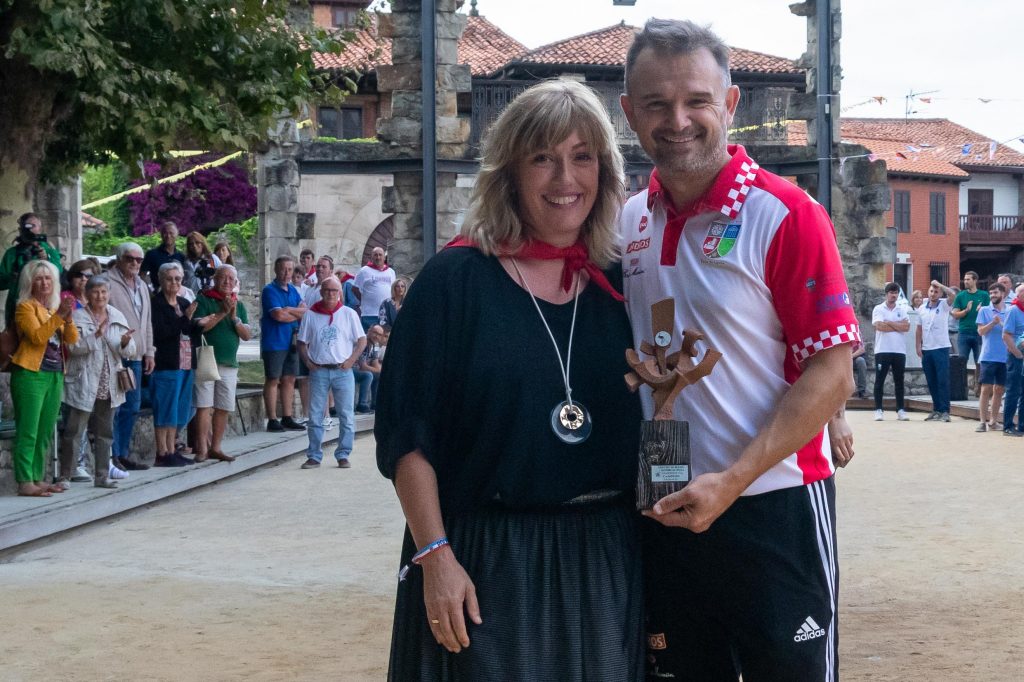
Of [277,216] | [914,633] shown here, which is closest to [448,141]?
[277,216]

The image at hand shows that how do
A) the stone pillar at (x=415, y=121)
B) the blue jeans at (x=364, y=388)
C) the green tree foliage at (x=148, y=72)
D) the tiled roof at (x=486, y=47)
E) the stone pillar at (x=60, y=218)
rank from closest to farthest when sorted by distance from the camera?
the green tree foliage at (x=148, y=72)
the blue jeans at (x=364, y=388)
the stone pillar at (x=60, y=218)
the stone pillar at (x=415, y=121)
the tiled roof at (x=486, y=47)

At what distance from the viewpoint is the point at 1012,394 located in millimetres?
16422

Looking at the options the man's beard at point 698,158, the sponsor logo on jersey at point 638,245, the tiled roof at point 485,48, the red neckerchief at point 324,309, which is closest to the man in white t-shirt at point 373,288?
the red neckerchief at point 324,309

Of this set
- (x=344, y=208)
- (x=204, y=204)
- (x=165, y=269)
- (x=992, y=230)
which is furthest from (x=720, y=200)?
(x=992, y=230)

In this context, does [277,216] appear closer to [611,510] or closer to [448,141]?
[448,141]

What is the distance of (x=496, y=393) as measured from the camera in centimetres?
273

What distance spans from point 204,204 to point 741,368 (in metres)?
41.4

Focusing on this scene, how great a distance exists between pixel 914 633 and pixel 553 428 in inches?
151

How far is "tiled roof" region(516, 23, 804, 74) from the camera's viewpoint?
37312mm

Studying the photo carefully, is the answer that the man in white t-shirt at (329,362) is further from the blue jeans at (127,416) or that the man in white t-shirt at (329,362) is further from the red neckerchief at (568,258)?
the red neckerchief at (568,258)

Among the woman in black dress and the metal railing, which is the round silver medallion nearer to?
the woman in black dress

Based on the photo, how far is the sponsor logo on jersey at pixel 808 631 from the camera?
2770mm

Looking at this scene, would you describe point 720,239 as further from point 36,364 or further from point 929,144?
point 929,144

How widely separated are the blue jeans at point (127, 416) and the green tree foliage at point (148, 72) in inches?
69.7
